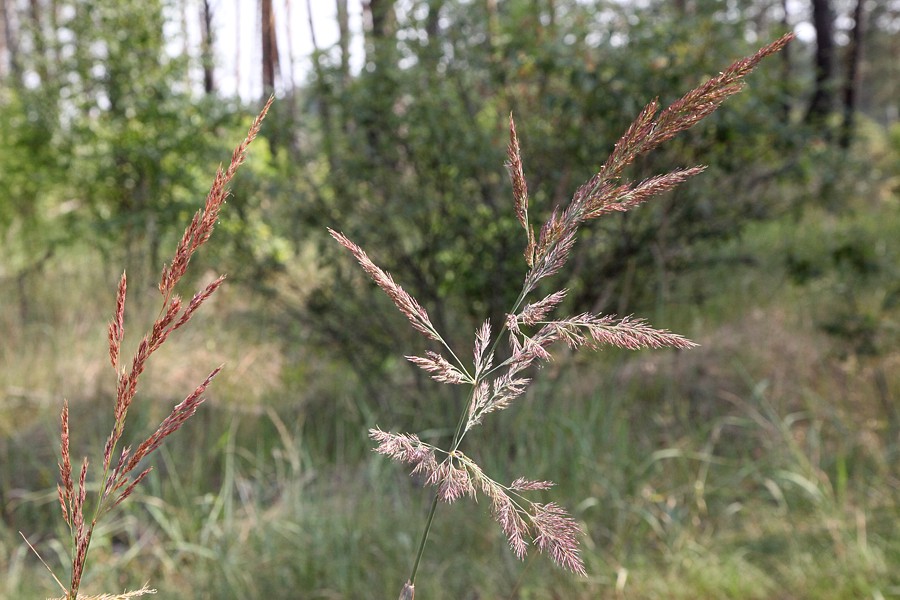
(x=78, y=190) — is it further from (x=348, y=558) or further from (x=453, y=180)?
(x=348, y=558)

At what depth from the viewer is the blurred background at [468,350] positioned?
3145 mm

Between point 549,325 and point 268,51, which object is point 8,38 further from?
point 549,325

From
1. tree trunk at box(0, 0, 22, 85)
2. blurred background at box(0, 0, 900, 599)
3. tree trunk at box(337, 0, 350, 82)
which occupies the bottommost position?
blurred background at box(0, 0, 900, 599)

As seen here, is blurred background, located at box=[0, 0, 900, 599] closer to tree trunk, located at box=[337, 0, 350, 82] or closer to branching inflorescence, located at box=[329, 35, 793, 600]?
tree trunk, located at box=[337, 0, 350, 82]

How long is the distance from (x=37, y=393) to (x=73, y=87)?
3.42 meters

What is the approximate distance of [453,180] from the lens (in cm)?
437

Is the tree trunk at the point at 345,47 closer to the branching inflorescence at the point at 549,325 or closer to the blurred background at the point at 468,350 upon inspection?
the blurred background at the point at 468,350

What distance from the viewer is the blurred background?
314 centimetres

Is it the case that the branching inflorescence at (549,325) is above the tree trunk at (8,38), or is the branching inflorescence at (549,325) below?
below

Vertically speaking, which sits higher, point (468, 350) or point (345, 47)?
point (345, 47)

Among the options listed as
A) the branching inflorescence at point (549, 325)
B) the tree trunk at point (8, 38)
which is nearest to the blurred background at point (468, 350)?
the branching inflorescence at point (549, 325)

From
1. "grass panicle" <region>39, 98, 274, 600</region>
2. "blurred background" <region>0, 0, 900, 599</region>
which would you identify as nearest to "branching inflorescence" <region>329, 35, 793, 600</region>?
"grass panicle" <region>39, 98, 274, 600</region>

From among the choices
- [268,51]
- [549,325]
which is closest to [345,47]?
[268,51]

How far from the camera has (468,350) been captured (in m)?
4.53
